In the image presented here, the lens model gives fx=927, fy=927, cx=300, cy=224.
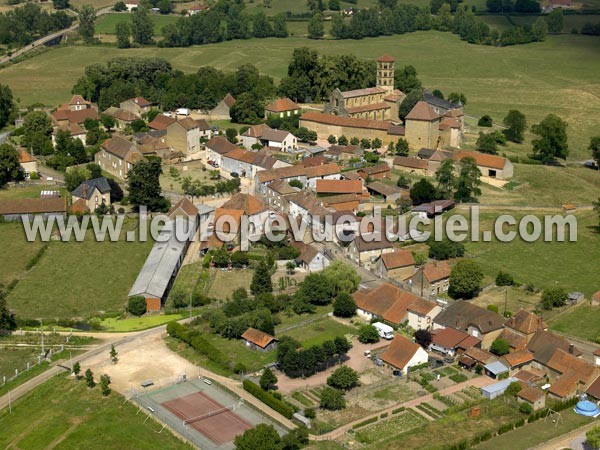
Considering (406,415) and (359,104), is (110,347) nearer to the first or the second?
(406,415)

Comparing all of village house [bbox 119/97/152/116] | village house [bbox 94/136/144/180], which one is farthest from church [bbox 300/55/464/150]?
village house [bbox 94/136/144/180]

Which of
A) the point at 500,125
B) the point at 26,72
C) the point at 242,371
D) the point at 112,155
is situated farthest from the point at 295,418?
the point at 26,72

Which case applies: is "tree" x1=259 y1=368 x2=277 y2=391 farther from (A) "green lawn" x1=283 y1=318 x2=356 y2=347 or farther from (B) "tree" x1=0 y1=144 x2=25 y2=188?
(B) "tree" x1=0 y1=144 x2=25 y2=188

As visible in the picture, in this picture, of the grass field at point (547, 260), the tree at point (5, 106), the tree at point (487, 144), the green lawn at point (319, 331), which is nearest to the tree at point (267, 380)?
the green lawn at point (319, 331)

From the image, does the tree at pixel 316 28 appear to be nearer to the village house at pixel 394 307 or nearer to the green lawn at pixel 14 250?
the green lawn at pixel 14 250

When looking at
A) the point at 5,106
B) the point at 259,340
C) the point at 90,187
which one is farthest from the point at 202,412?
the point at 5,106

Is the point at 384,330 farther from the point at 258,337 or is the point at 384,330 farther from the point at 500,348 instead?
the point at 258,337
